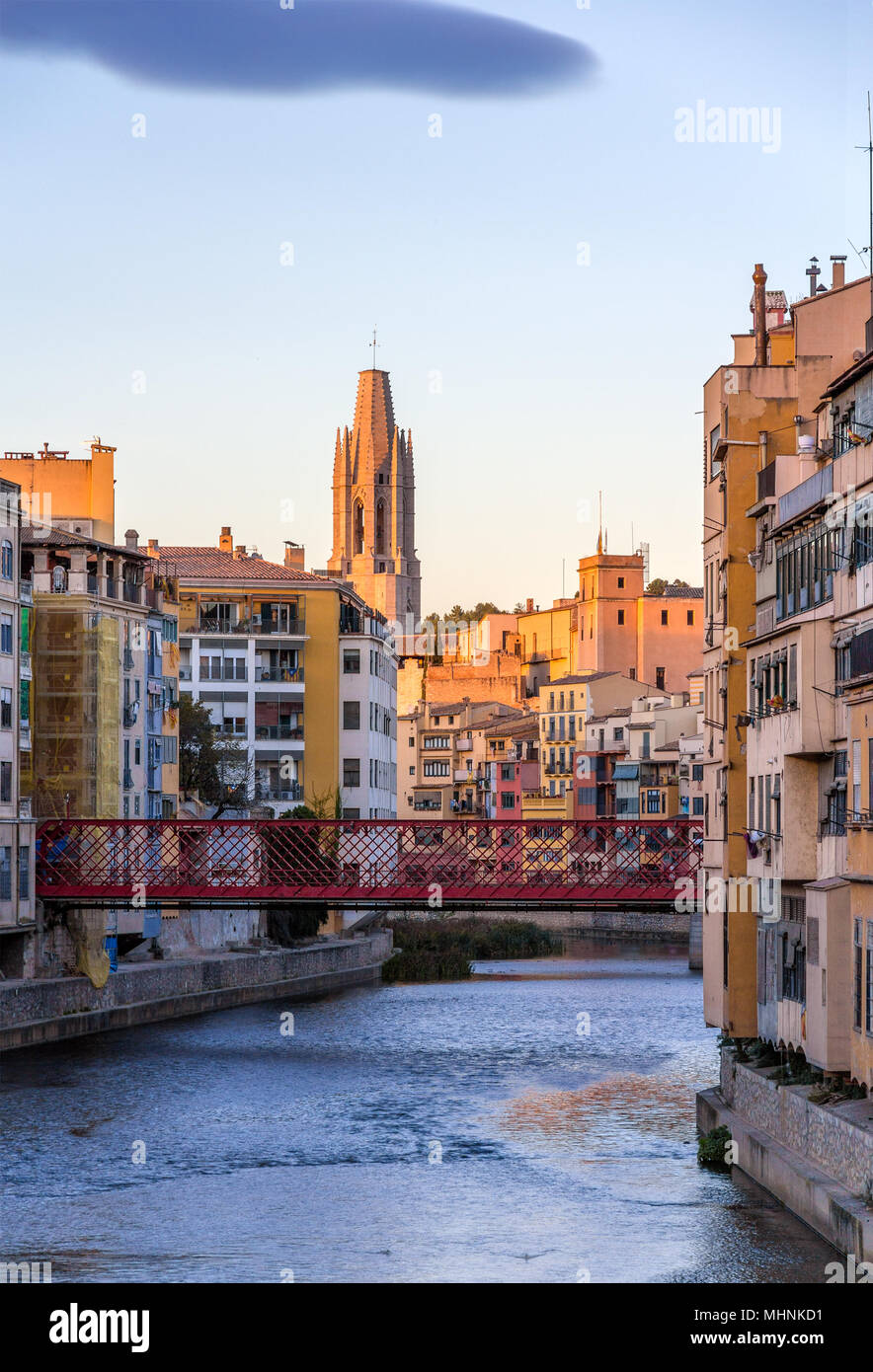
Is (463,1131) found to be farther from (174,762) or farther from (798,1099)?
(174,762)

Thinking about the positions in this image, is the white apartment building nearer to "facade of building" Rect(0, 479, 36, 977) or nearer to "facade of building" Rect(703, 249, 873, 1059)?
"facade of building" Rect(0, 479, 36, 977)

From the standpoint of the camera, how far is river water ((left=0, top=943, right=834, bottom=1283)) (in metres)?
28.2

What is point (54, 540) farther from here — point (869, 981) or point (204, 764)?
point (869, 981)

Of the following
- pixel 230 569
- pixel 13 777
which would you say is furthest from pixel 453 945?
pixel 13 777

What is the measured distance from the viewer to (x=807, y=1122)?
89.9 feet

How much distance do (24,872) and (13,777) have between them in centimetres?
235

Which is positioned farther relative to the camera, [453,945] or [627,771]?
[627,771]

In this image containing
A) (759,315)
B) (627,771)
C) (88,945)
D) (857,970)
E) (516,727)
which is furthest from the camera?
(516,727)

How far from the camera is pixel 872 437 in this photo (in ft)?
90.3

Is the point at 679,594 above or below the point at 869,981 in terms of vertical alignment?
above

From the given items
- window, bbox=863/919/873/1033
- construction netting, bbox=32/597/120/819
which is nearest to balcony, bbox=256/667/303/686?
construction netting, bbox=32/597/120/819

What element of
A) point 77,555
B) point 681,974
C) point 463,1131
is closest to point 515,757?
point 681,974

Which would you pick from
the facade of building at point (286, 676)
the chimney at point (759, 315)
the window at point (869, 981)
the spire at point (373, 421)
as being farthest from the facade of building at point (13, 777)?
the spire at point (373, 421)
